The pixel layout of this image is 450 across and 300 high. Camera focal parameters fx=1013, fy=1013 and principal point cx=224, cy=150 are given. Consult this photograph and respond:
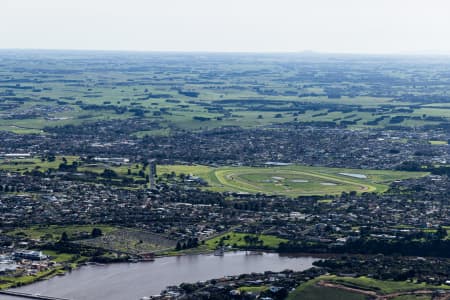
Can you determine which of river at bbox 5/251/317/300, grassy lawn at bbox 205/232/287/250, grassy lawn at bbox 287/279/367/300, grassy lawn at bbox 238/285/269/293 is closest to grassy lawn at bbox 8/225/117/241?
grassy lawn at bbox 205/232/287/250

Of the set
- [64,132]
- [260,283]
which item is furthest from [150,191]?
[64,132]

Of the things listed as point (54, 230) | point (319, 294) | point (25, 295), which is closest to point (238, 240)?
point (54, 230)

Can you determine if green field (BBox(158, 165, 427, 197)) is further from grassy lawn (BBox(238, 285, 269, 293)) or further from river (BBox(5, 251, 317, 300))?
grassy lawn (BBox(238, 285, 269, 293))

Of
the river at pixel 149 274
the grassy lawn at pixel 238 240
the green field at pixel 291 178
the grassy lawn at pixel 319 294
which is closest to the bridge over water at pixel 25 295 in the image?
the river at pixel 149 274

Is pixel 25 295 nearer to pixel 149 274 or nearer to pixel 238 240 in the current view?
pixel 149 274

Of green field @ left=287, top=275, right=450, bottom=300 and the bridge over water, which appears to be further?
green field @ left=287, top=275, right=450, bottom=300
